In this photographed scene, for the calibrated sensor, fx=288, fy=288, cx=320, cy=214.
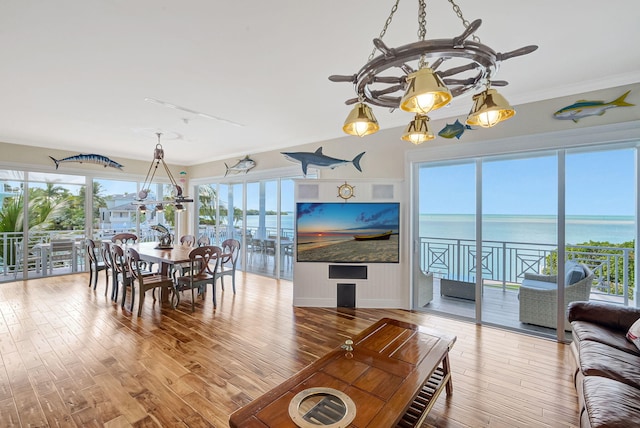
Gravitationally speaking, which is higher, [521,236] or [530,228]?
[530,228]

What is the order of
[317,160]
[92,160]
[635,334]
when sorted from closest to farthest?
[635,334]
[317,160]
[92,160]

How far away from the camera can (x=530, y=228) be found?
3656mm

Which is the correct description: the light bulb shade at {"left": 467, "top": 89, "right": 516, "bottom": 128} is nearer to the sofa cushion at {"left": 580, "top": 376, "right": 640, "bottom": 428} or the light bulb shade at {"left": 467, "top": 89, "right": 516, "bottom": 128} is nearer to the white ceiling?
the white ceiling

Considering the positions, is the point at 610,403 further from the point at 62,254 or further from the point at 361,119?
the point at 62,254

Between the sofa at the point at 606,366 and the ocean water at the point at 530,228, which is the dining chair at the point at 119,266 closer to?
the ocean water at the point at 530,228

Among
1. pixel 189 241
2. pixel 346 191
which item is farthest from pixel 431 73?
pixel 189 241

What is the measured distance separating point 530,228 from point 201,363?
4088 mm

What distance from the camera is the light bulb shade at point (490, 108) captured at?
1.55 m

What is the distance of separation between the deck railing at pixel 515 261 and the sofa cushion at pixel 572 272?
8cm

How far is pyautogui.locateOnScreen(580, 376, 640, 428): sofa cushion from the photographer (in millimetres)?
1417

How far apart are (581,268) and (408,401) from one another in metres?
3.03

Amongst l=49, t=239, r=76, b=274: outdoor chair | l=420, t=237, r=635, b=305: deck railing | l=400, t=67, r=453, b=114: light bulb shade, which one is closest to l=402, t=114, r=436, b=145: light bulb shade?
l=400, t=67, r=453, b=114: light bulb shade

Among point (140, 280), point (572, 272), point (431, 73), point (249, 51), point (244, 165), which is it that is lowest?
point (140, 280)

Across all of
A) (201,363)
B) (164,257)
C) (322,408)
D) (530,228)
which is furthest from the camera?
(164,257)
